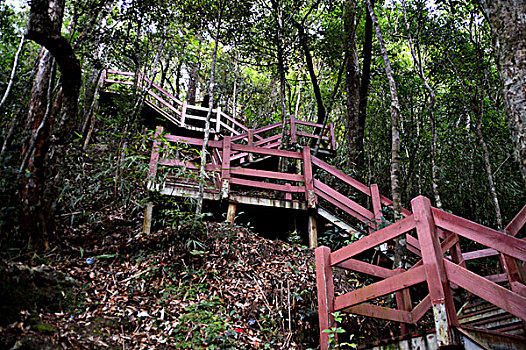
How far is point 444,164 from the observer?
42.2 feet

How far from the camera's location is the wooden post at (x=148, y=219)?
689 centimetres

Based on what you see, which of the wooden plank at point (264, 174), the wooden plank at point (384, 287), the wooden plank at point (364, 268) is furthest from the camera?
the wooden plank at point (264, 174)

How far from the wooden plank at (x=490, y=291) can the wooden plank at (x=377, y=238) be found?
1.94ft

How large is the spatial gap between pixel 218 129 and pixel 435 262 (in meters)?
11.8

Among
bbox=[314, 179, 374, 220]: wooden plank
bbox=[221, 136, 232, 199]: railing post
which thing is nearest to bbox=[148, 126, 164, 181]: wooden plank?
bbox=[221, 136, 232, 199]: railing post

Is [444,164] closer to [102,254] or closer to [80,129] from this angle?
[102,254]

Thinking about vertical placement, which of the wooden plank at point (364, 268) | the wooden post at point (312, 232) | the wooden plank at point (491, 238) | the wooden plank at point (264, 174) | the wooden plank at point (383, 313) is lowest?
the wooden plank at point (383, 313)

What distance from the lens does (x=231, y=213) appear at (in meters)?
8.01

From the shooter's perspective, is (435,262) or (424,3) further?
(424,3)

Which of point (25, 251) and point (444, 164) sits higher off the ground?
point (444, 164)

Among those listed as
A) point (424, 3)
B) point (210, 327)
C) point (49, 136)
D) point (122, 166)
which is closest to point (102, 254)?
point (122, 166)

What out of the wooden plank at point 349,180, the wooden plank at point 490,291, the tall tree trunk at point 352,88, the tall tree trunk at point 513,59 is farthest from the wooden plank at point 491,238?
the tall tree trunk at point 352,88

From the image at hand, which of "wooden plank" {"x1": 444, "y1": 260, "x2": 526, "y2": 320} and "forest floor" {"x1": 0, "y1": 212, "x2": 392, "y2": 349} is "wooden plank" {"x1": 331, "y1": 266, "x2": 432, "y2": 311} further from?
"forest floor" {"x1": 0, "y1": 212, "x2": 392, "y2": 349}

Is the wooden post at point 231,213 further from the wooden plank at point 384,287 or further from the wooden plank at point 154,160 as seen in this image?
the wooden plank at point 384,287
